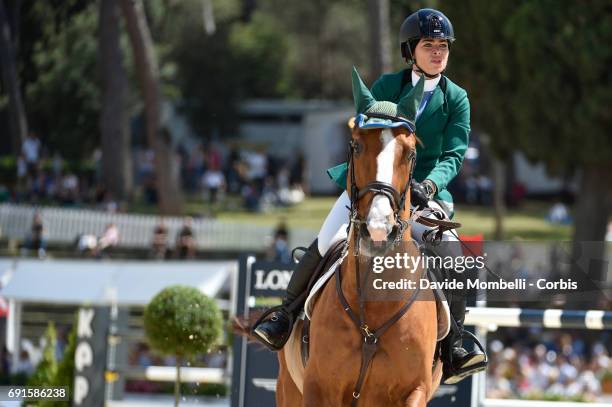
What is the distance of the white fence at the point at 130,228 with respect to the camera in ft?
90.4

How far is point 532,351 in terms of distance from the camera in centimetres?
2120

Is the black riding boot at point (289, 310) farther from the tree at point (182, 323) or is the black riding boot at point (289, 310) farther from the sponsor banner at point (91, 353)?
the sponsor banner at point (91, 353)

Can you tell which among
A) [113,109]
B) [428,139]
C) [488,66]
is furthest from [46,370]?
[113,109]

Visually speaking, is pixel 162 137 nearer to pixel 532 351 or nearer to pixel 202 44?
pixel 532 351

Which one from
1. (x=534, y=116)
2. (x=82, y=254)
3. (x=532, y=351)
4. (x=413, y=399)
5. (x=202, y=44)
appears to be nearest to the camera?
(x=413, y=399)

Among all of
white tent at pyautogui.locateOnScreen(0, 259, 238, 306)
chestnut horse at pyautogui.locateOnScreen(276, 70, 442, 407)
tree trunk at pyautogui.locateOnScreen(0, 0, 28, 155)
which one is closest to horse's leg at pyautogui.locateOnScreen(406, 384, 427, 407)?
chestnut horse at pyautogui.locateOnScreen(276, 70, 442, 407)

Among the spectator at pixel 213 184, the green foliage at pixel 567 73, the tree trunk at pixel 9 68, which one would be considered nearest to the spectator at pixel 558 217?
the green foliage at pixel 567 73

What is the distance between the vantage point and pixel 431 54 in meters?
6.50

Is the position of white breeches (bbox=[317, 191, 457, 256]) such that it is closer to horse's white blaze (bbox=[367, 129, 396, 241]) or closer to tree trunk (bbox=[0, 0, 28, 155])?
horse's white blaze (bbox=[367, 129, 396, 241])

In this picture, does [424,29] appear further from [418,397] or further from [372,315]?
[418,397]

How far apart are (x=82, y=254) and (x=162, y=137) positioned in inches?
195

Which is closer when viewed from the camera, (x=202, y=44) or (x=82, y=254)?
(x=82, y=254)

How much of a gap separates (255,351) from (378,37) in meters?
14.8

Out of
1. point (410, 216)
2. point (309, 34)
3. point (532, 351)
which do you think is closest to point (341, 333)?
point (410, 216)
